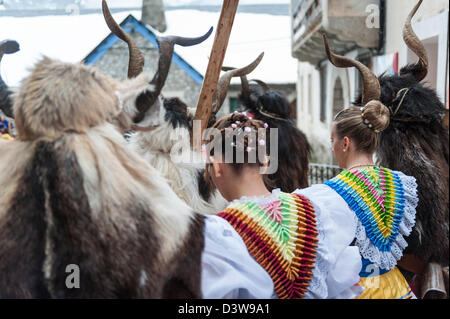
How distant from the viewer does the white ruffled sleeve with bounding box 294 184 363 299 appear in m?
1.76

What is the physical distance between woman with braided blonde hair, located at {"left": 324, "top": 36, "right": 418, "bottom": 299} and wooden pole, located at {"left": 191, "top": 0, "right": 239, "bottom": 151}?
2.16ft

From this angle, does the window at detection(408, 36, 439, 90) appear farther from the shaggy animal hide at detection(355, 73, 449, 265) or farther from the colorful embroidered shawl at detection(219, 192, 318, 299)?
the colorful embroidered shawl at detection(219, 192, 318, 299)

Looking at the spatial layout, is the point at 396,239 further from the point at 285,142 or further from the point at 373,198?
the point at 285,142

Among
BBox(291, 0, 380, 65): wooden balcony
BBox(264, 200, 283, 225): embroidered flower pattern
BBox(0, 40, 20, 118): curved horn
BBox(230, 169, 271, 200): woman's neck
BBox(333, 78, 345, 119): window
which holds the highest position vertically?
BBox(291, 0, 380, 65): wooden balcony

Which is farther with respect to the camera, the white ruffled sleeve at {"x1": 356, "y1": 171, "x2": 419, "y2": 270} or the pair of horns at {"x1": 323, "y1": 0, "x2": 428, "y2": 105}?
the pair of horns at {"x1": 323, "y1": 0, "x2": 428, "y2": 105}

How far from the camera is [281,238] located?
1.73 metres

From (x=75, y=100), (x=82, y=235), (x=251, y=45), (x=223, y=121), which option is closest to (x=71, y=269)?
(x=82, y=235)

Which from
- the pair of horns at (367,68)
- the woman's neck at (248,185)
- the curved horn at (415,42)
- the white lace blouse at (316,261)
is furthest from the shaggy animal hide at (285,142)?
the woman's neck at (248,185)

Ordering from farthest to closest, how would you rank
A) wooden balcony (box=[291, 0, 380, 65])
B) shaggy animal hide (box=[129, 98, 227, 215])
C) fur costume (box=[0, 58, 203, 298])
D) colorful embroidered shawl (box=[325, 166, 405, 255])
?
wooden balcony (box=[291, 0, 380, 65]) → shaggy animal hide (box=[129, 98, 227, 215]) → colorful embroidered shawl (box=[325, 166, 405, 255]) → fur costume (box=[0, 58, 203, 298])

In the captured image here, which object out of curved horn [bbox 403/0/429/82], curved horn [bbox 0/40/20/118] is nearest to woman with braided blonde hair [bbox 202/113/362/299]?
curved horn [bbox 0/40/20/118]

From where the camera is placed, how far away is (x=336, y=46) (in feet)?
25.3

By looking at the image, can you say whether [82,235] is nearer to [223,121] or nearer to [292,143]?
[223,121]

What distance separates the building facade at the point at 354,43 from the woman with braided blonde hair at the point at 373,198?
1000mm
